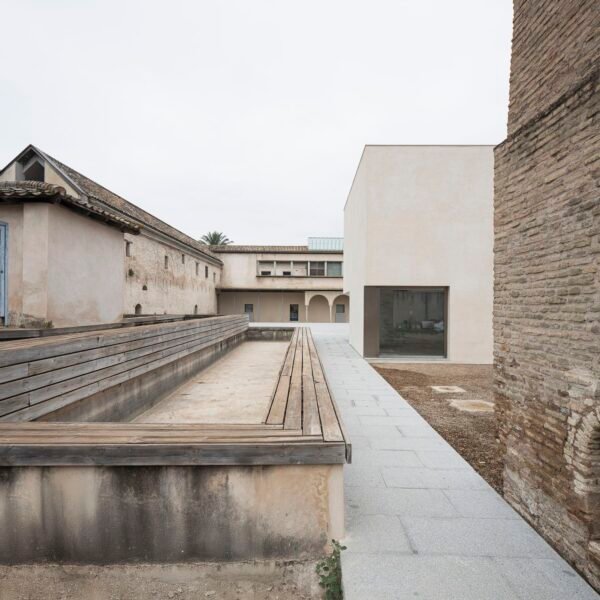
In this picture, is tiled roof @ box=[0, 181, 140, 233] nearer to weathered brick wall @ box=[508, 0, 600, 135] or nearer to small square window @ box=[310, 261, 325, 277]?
weathered brick wall @ box=[508, 0, 600, 135]

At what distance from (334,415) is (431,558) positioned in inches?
49.8

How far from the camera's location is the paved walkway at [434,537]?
2.14 metres

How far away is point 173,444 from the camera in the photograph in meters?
2.37

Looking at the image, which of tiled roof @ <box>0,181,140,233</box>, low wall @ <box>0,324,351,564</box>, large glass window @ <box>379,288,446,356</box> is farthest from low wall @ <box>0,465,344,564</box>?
large glass window @ <box>379,288,446,356</box>

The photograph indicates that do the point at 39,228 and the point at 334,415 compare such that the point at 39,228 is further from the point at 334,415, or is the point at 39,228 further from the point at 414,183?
the point at 414,183

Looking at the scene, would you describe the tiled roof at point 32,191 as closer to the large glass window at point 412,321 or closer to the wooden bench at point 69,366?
the wooden bench at point 69,366

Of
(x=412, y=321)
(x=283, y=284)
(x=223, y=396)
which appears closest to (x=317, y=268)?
(x=283, y=284)

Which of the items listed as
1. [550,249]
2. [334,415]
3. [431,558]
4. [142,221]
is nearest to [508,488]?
[431,558]

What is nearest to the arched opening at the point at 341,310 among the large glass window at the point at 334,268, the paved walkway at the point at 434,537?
the large glass window at the point at 334,268

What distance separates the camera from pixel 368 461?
3.88 meters

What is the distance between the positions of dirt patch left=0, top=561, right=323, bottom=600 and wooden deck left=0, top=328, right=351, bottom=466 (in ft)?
2.67

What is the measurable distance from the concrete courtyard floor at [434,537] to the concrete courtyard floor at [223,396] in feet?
6.11

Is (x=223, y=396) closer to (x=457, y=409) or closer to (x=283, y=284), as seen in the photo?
(x=457, y=409)

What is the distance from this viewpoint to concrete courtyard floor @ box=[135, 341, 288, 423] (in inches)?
217
